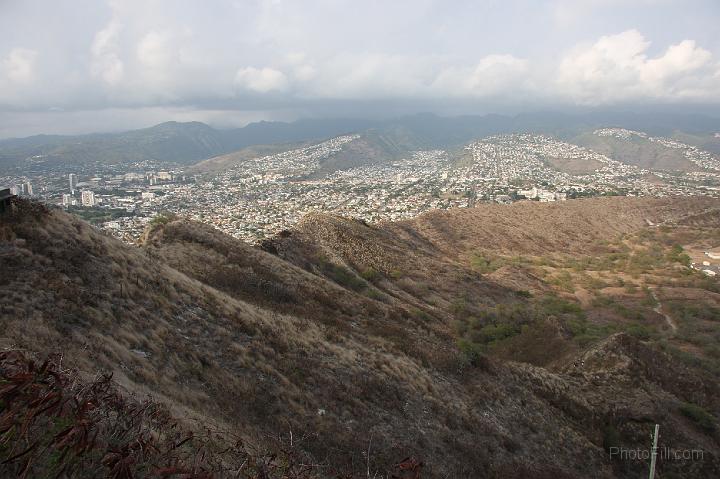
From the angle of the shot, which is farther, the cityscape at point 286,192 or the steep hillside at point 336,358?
the cityscape at point 286,192

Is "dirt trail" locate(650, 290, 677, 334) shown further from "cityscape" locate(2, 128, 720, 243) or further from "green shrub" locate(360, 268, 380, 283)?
"cityscape" locate(2, 128, 720, 243)

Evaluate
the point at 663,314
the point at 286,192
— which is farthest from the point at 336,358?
the point at 286,192

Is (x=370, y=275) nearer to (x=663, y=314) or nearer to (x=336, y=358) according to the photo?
(x=336, y=358)

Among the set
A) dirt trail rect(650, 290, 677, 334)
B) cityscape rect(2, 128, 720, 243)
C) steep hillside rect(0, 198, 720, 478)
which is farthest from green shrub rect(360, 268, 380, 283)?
dirt trail rect(650, 290, 677, 334)

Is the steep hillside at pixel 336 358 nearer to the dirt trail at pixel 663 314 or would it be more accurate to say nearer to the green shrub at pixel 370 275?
the green shrub at pixel 370 275

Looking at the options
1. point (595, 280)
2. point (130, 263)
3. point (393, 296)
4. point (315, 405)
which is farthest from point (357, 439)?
point (595, 280)

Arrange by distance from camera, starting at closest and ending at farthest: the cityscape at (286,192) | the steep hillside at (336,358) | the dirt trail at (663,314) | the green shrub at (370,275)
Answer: the steep hillside at (336,358)
the green shrub at (370,275)
the dirt trail at (663,314)
the cityscape at (286,192)

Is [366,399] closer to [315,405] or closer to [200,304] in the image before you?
[315,405]

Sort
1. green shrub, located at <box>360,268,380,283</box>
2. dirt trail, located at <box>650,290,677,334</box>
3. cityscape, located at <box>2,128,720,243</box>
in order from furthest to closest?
cityscape, located at <box>2,128,720,243</box> < dirt trail, located at <box>650,290,677,334</box> < green shrub, located at <box>360,268,380,283</box>

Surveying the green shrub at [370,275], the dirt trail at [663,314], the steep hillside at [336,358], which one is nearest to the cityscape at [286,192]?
the green shrub at [370,275]
